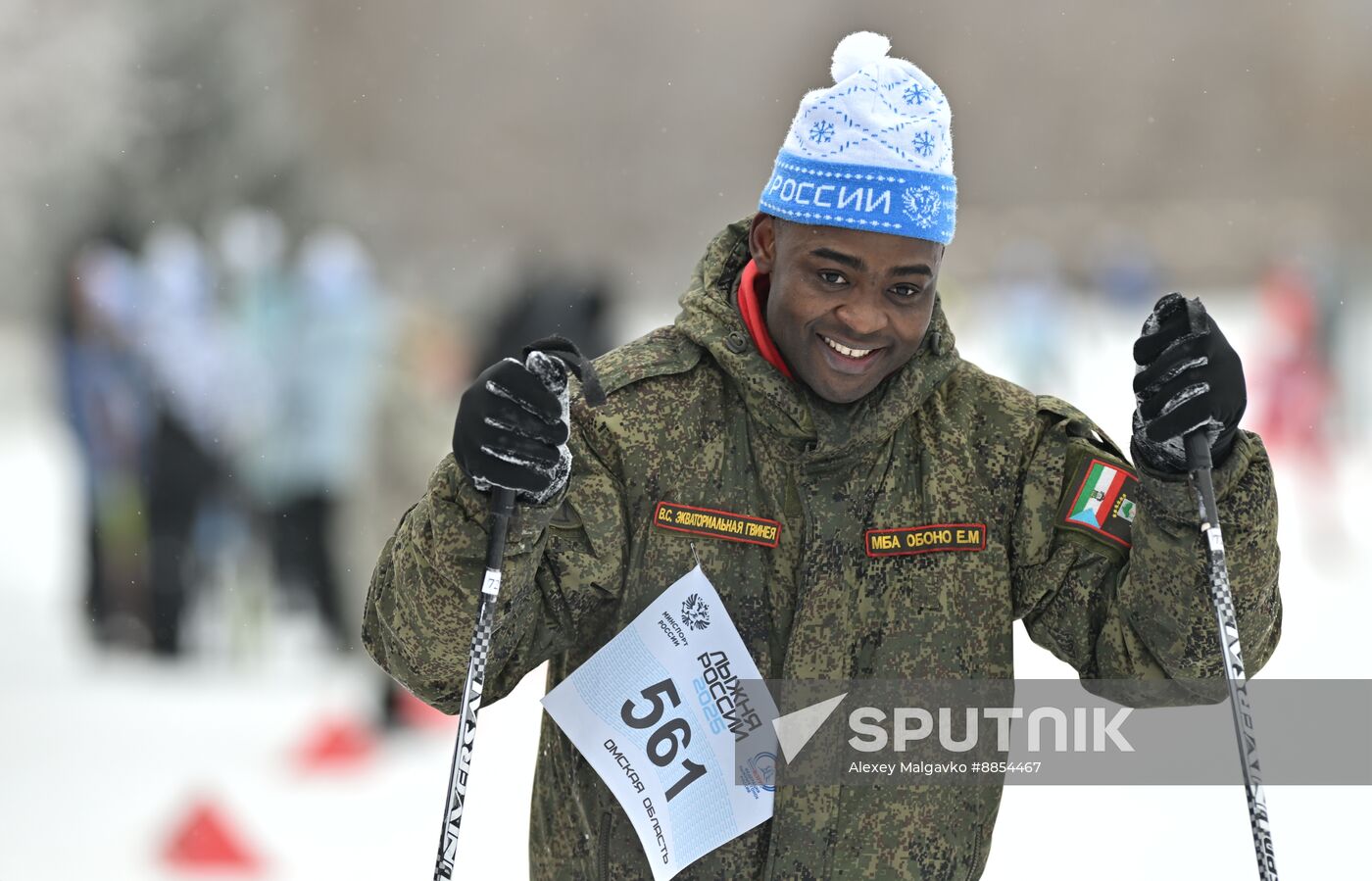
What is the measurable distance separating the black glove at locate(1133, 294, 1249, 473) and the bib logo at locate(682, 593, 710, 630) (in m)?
0.65

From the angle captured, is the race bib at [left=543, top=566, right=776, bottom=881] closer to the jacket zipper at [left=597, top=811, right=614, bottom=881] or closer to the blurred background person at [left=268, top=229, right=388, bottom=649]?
the jacket zipper at [left=597, top=811, right=614, bottom=881]

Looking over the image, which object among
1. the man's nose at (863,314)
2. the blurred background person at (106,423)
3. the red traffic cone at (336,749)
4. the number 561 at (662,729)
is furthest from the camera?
the blurred background person at (106,423)

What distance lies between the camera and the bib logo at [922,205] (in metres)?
2.47

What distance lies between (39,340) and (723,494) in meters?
25.3

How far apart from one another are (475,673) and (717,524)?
1.36 feet

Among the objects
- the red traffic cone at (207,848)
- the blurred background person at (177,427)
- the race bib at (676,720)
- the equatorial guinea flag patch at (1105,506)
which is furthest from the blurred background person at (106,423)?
the equatorial guinea flag patch at (1105,506)

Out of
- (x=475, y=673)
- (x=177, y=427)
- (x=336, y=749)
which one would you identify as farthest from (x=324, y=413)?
(x=475, y=673)

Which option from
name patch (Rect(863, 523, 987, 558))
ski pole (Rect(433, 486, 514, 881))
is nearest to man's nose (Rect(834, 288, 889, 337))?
name patch (Rect(863, 523, 987, 558))

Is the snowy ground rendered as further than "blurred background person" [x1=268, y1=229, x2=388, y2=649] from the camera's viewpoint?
No

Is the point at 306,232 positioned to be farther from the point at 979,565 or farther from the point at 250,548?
the point at 979,565

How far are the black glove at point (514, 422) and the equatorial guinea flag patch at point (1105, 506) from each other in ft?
2.45

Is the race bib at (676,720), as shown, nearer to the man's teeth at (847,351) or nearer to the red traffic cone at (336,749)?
the man's teeth at (847,351)

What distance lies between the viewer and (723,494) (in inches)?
98.9

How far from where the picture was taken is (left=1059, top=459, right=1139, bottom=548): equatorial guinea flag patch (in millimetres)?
2471
